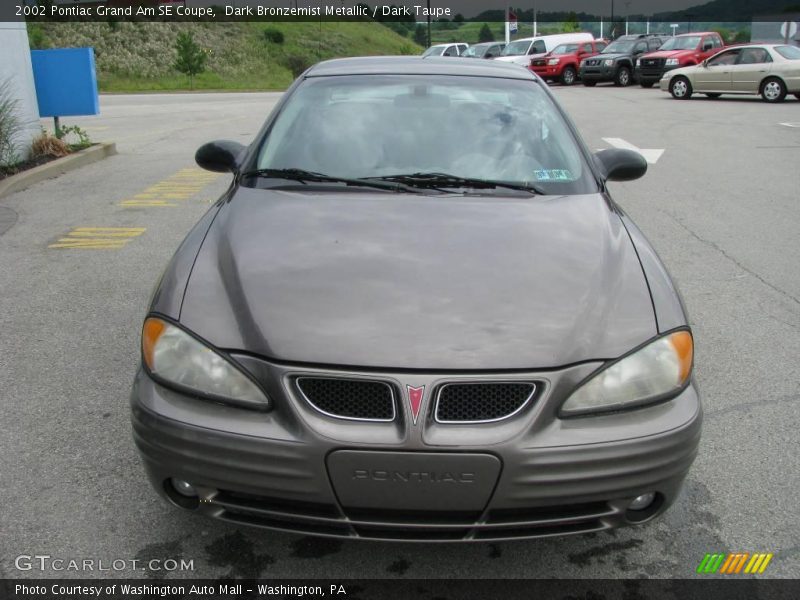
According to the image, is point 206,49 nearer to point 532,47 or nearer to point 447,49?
point 447,49

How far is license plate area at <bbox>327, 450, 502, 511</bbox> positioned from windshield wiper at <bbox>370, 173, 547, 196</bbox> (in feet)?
5.07

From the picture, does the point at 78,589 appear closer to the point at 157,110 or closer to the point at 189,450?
the point at 189,450

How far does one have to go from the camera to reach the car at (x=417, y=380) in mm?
2217

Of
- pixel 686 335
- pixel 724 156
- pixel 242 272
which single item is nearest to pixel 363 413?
pixel 242 272

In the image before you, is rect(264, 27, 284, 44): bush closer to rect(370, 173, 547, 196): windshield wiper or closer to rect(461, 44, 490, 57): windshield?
rect(461, 44, 490, 57): windshield

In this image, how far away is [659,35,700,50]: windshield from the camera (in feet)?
88.5

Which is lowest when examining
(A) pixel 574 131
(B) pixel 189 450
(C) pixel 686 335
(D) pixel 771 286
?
(D) pixel 771 286

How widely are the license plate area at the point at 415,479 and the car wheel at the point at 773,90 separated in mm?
21347

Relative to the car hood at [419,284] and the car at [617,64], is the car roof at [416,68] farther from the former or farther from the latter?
the car at [617,64]

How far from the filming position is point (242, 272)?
2689mm

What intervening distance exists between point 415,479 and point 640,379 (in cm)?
76

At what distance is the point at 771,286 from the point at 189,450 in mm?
4691

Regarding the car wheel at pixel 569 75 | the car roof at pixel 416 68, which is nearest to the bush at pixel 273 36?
the car wheel at pixel 569 75

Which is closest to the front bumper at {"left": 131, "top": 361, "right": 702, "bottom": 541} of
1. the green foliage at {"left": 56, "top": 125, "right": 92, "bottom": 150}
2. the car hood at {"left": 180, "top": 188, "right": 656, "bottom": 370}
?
the car hood at {"left": 180, "top": 188, "right": 656, "bottom": 370}
